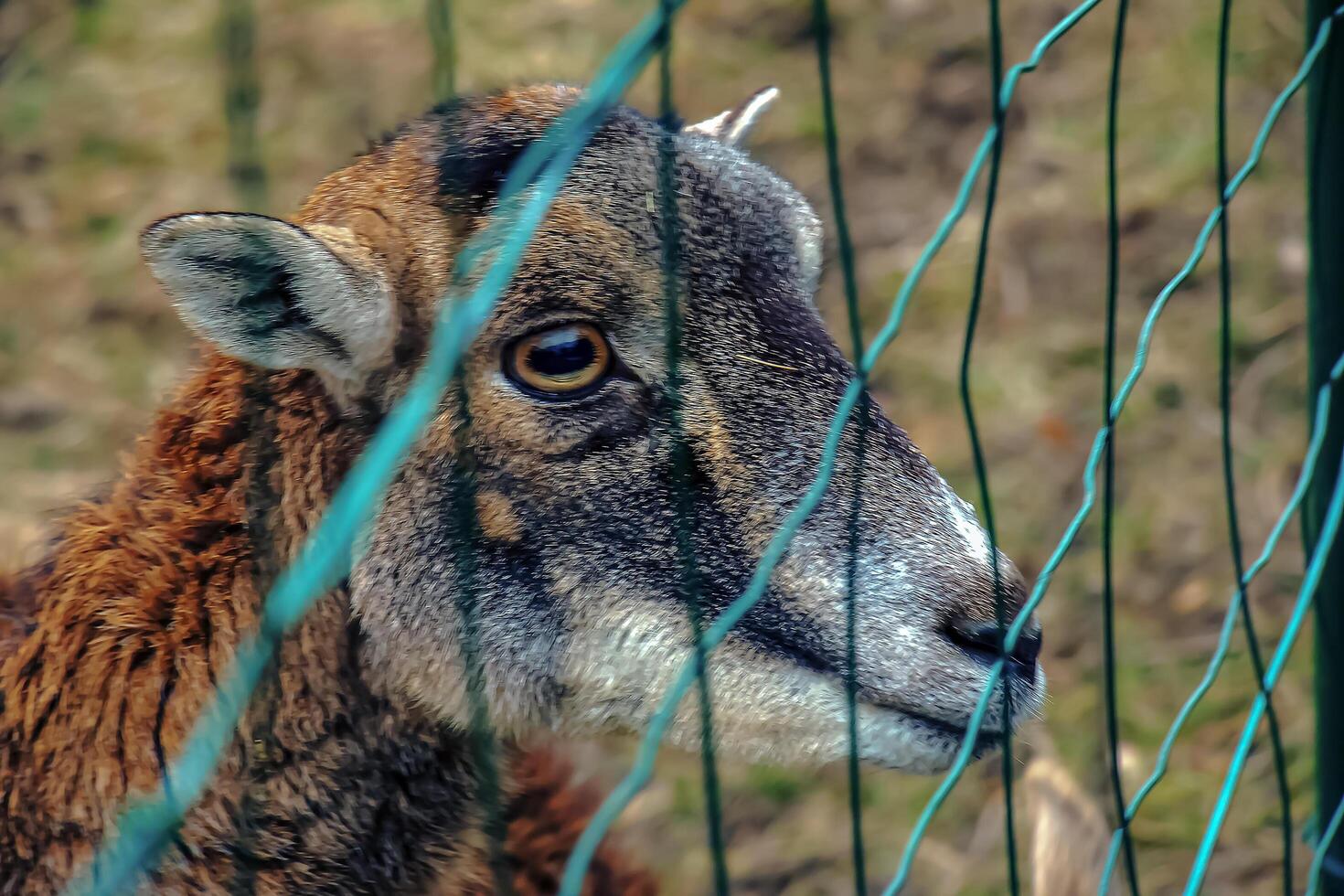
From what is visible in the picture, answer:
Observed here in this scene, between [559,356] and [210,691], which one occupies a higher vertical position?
[559,356]

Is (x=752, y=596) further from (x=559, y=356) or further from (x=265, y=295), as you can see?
(x=265, y=295)

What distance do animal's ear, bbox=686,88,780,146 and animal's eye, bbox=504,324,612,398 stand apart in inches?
35.7

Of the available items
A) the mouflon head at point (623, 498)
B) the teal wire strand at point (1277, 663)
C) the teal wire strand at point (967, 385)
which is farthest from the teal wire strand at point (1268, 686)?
the mouflon head at point (623, 498)

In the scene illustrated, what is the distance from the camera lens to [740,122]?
10.8 feet

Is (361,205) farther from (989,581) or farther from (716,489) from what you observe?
(989,581)

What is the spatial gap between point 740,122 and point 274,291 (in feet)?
4.60

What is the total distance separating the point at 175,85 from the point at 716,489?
19.9 feet

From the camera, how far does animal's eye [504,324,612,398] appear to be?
8.15ft

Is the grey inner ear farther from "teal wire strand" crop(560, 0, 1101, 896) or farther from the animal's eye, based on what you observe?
"teal wire strand" crop(560, 0, 1101, 896)

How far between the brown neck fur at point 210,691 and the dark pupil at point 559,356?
36 cm

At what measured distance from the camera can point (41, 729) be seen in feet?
8.30

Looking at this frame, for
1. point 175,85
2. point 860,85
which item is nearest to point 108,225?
point 175,85

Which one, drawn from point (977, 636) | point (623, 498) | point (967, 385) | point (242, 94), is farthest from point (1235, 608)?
point (242, 94)

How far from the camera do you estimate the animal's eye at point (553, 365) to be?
2.48 m
